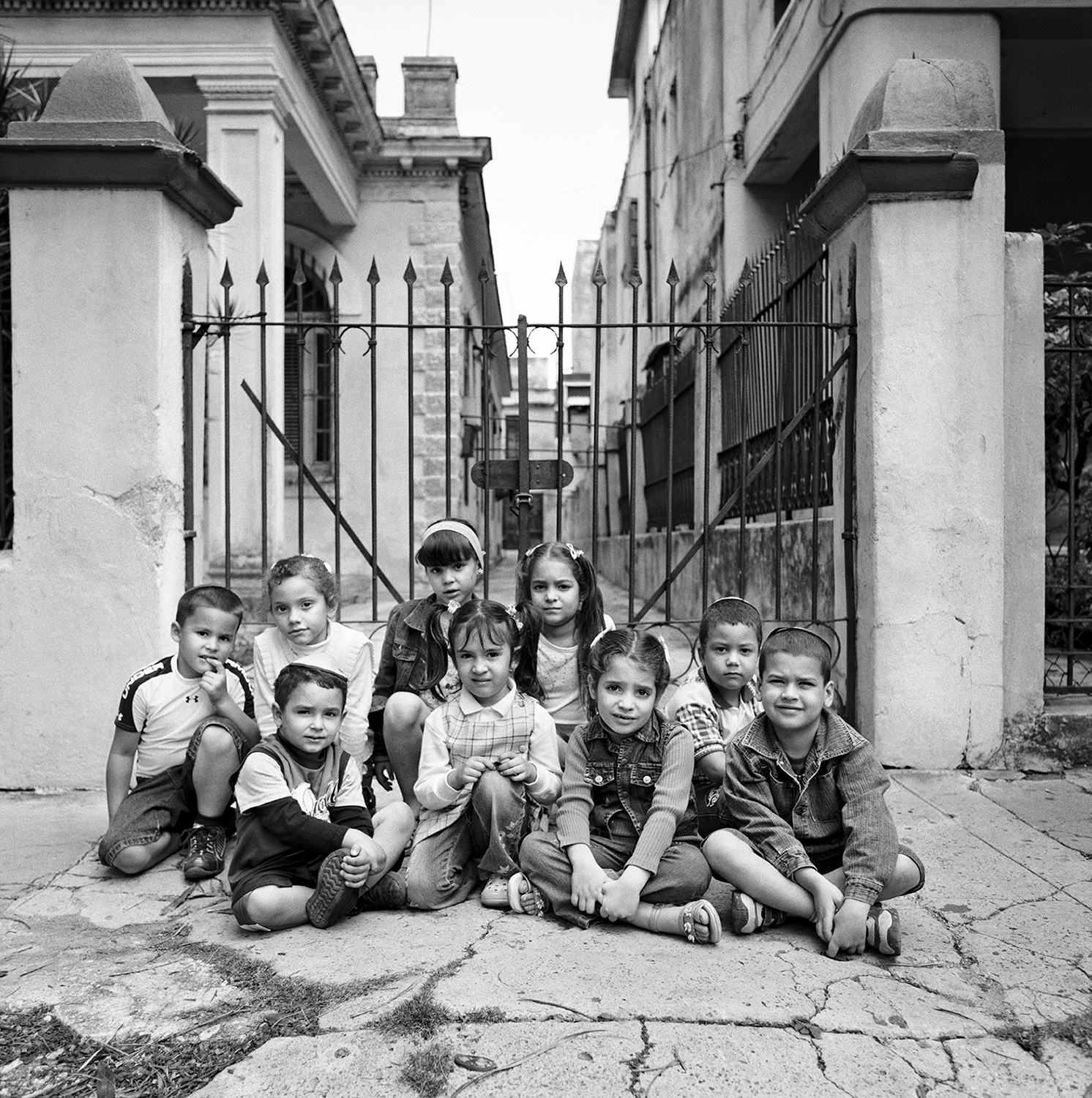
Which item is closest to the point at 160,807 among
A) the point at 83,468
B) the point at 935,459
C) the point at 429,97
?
the point at 83,468

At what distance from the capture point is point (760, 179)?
36.9 ft

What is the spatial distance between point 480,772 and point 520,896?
36 centimetres

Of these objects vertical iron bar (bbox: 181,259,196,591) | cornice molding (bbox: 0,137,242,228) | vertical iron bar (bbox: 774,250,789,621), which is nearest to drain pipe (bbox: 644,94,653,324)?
vertical iron bar (bbox: 774,250,789,621)

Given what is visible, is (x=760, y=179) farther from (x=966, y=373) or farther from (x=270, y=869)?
(x=270, y=869)

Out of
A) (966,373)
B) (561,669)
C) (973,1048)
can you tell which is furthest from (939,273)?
(973,1048)

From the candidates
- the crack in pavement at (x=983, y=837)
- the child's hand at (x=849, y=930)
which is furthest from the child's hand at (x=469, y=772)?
the crack in pavement at (x=983, y=837)

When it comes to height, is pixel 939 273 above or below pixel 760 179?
A: below

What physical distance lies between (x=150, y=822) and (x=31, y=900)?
0.42m

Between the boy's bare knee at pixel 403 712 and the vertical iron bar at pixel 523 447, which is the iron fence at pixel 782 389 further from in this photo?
the boy's bare knee at pixel 403 712

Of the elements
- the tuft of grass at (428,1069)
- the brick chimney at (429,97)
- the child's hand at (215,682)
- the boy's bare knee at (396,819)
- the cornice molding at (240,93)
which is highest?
the brick chimney at (429,97)

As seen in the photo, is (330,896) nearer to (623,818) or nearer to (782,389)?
(623,818)

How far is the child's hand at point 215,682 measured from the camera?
10.9ft

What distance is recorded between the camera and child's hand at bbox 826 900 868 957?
259cm

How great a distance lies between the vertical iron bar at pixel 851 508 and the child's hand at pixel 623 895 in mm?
2096
